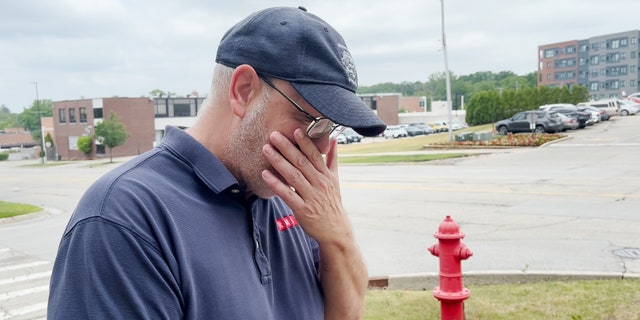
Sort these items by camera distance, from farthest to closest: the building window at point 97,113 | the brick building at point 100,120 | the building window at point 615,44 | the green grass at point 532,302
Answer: the building window at point 615,44 < the building window at point 97,113 < the brick building at point 100,120 < the green grass at point 532,302

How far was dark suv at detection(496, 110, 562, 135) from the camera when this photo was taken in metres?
34.8

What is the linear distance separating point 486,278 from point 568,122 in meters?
33.3

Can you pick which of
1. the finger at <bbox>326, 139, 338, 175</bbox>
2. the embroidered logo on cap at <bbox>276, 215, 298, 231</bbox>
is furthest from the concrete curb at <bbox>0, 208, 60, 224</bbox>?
the finger at <bbox>326, 139, 338, 175</bbox>

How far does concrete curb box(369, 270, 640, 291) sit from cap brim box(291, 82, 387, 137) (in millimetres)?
4647

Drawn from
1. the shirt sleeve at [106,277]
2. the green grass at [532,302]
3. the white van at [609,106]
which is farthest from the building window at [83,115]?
the shirt sleeve at [106,277]

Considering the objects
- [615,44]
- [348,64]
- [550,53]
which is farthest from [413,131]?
[550,53]

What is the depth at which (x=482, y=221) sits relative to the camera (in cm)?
995

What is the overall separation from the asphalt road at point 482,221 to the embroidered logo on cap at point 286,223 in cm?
492

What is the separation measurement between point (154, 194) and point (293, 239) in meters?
0.62

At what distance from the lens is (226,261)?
4.76ft

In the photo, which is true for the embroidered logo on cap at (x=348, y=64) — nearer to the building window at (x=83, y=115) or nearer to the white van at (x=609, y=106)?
the white van at (x=609, y=106)

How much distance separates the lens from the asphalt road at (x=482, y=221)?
7.10 m

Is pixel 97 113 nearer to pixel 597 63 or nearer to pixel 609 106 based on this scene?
pixel 609 106

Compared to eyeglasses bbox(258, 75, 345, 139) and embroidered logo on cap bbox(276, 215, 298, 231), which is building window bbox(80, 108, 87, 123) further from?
eyeglasses bbox(258, 75, 345, 139)
